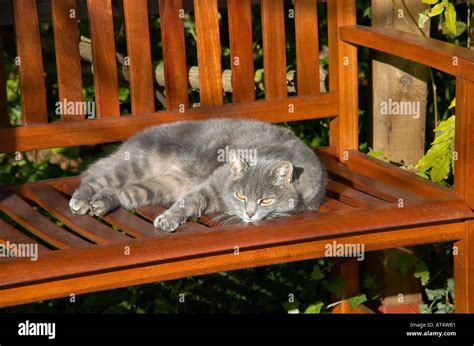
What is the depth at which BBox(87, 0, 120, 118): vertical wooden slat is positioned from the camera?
125 inches

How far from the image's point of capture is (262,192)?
3029 mm

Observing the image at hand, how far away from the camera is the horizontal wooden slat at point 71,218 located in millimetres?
2645

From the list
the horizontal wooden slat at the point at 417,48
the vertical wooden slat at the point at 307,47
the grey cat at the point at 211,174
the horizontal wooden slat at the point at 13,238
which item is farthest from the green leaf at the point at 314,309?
the horizontal wooden slat at the point at 13,238

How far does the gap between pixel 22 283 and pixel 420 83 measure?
1.81 m

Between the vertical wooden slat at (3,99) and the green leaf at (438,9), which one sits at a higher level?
the green leaf at (438,9)

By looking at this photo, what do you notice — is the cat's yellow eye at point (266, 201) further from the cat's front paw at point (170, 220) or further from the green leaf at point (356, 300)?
the green leaf at point (356, 300)

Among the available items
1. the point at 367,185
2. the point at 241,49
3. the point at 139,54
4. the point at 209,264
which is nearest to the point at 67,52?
the point at 139,54

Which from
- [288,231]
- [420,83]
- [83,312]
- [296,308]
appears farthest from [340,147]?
[83,312]

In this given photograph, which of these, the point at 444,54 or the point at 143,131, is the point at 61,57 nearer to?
the point at 143,131

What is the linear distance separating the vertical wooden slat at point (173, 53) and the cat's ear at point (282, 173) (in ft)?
1.69

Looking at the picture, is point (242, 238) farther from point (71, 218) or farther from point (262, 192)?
point (71, 218)

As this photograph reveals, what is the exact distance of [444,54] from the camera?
2871 millimetres

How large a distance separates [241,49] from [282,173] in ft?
1.92

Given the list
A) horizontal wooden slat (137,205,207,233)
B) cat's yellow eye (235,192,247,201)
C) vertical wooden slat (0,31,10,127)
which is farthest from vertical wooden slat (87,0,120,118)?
cat's yellow eye (235,192,247,201)
